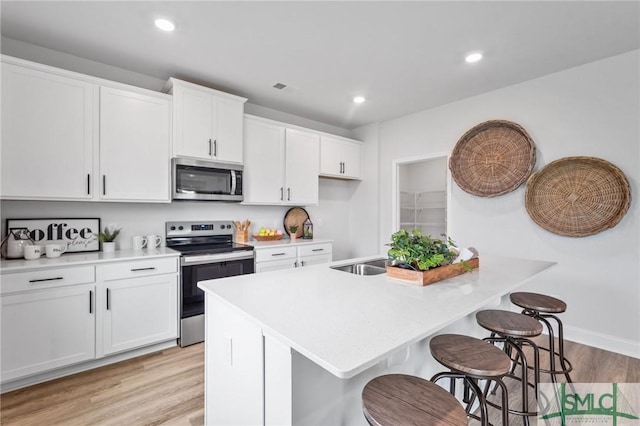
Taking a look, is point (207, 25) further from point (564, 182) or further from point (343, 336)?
point (564, 182)

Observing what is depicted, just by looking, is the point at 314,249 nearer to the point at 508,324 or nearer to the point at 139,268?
the point at 139,268

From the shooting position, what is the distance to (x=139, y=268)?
248 cm

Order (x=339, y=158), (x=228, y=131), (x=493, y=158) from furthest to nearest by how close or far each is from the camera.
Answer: (x=339, y=158), (x=493, y=158), (x=228, y=131)

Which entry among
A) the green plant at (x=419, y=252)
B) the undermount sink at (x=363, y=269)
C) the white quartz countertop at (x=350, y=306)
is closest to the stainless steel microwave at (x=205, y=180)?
the white quartz countertop at (x=350, y=306)

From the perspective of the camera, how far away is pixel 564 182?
284 centimetres

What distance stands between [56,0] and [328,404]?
114 inches

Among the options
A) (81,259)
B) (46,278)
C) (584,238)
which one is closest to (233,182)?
(81,259)

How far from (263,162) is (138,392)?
2.52 metres

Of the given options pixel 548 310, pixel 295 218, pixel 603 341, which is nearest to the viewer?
pixel 548 310

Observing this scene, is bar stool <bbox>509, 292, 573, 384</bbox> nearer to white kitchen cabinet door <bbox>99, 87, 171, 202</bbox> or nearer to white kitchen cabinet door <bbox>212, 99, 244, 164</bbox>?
white kitchen cabinet door <bbox>212, 99, 244, 164</bbox>

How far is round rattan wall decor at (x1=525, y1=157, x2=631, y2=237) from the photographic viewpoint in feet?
8.45

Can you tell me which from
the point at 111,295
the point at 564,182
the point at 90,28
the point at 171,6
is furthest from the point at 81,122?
the point at 564,182

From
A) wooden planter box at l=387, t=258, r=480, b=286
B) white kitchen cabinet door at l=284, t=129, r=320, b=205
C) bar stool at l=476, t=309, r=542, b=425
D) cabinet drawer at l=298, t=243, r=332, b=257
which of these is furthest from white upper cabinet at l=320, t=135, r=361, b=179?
bar stool at l=476, t=309, r=542, b=425

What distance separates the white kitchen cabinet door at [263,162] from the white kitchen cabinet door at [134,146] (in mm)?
879
